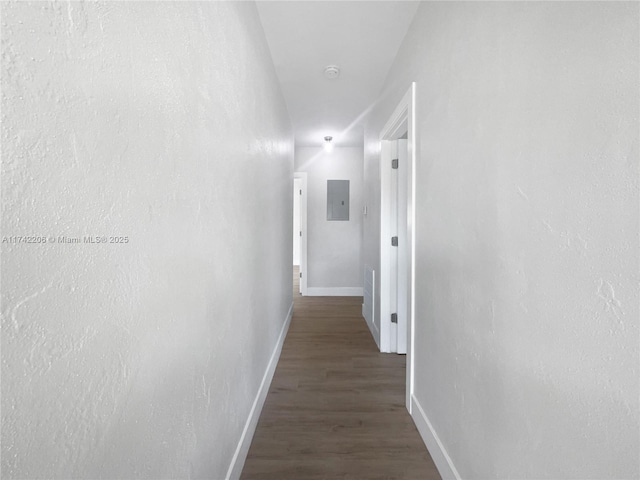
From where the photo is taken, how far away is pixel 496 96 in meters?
1.01

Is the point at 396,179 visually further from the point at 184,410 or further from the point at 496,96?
the point at 184,410

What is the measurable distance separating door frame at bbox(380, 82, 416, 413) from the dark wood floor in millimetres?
244

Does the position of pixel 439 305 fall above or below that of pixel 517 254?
below

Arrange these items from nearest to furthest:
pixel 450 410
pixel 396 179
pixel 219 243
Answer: pixel 219 243 → pixel 450 410 → pixel 396 179

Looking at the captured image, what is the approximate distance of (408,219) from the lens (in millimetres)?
1899

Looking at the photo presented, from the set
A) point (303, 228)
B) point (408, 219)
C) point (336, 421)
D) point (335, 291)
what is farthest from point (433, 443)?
point (303, 228)

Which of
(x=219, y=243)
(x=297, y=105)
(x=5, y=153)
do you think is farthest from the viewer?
(x=297, y=105)

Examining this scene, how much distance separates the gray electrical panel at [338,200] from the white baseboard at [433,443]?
11.8 feet

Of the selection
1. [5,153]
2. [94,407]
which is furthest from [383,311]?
[5,153]

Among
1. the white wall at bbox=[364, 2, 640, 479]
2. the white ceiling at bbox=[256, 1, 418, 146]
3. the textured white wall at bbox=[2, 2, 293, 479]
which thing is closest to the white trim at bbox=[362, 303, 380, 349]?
the white wall at bbox=[364, 2, 640, 479]

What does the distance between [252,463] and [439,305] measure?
4.00 feet

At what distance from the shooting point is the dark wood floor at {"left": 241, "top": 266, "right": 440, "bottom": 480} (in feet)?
4.86

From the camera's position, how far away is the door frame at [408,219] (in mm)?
1840

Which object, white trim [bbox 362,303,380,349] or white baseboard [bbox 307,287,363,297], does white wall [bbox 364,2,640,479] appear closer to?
white trim [bbox 362,303,380,349]
